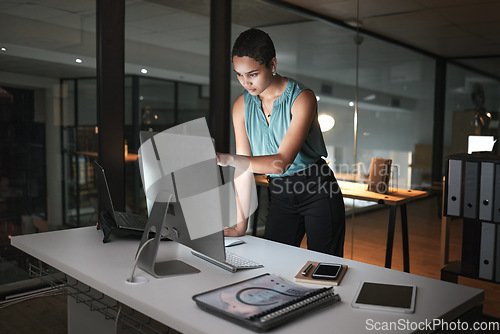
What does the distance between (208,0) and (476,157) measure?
232cm

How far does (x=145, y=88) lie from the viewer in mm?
3264

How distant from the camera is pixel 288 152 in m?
1.92

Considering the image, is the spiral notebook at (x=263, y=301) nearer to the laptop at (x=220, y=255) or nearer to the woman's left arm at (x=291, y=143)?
the laptop at (x=220, y=255)

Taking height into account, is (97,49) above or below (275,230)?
above

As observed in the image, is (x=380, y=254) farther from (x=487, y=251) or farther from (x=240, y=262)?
(x=240, y=262)

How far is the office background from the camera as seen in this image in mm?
2773

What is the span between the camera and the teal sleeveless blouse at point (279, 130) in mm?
2092

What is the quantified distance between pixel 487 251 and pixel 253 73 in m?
1.77

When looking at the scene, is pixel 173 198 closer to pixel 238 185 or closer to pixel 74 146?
pixel 238 185

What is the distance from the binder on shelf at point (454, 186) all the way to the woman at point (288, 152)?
0.90 m

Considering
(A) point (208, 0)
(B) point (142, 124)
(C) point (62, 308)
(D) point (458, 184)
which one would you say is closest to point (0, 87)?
(B) point (142, 124)

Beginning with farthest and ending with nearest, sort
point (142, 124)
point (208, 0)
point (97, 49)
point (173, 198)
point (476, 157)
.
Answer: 1. point (208, 0)
2. point (142, 124)
3. point (97, 49)
4. point (476, 157)
5. point (173, 198)

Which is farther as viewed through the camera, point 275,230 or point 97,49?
point 97,49

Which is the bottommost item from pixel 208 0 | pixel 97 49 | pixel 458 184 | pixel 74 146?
pixel 458 184
